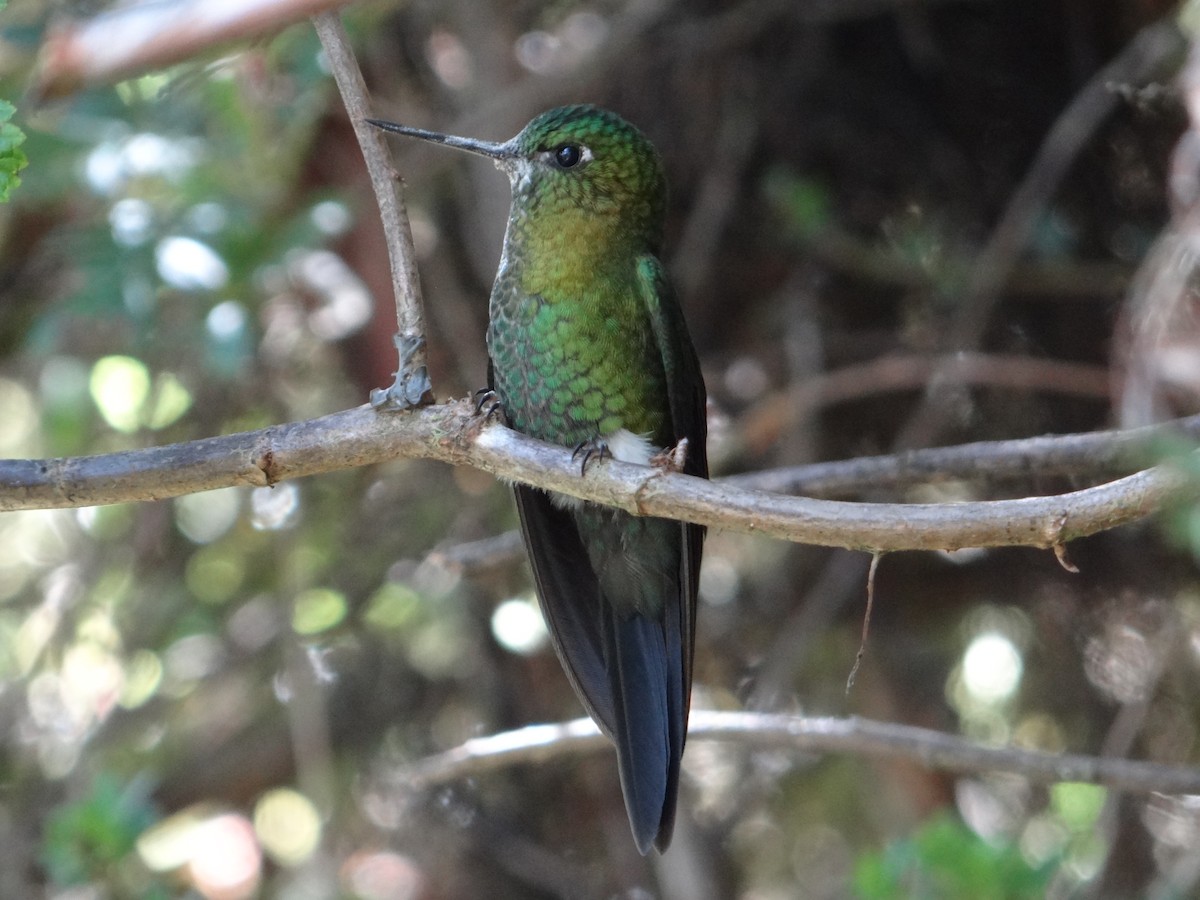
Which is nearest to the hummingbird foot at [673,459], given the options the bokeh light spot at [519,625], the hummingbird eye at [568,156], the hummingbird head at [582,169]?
the hummingbird head at [582,169]

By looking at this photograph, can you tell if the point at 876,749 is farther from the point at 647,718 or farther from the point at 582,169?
the point at 582,169

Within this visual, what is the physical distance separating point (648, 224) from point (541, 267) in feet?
0.97

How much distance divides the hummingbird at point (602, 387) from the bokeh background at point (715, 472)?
2.78 feet

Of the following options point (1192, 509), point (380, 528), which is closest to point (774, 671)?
point (380, 528)

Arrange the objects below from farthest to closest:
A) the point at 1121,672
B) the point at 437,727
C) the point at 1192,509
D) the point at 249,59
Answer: the point at 437,727 < the point at 1121,672 < the point at 249,59 < the point at 1192,509

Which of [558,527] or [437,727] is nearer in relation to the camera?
[558,527]

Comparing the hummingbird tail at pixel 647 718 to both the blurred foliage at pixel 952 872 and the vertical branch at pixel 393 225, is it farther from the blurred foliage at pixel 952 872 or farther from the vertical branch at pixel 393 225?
the vertical branch at pixel 393 225

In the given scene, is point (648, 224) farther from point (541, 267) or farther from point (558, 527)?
point (558, 527)

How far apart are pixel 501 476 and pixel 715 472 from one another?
78.4 inches

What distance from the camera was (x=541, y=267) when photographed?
2.70m

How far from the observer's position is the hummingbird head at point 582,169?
→ 275 centimetres

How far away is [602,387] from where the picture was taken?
262 centimetres

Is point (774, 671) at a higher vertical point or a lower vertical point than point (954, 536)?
lower

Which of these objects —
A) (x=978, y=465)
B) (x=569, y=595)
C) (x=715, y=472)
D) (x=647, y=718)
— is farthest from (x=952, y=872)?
(x=715, y=472)
